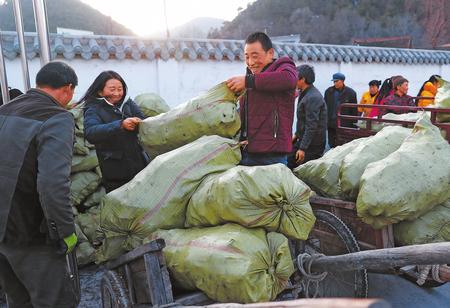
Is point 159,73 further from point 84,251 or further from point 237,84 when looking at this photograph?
point 237,84

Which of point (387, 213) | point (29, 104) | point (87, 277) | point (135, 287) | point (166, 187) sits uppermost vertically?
point (29, 104)

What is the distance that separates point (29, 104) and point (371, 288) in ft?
10.1

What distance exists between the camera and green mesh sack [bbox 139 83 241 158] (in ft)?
9.33

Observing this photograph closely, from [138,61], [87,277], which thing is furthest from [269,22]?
[87,277]

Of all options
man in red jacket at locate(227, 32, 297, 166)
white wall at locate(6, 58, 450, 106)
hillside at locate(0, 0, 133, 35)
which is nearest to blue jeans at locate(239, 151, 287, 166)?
man in red jacket at locate(227, 32, 297, 166)

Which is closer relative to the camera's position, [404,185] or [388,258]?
[388,258]

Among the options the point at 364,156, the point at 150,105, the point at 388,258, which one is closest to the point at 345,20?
the point at 150,105

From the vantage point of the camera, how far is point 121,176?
3.53 metres

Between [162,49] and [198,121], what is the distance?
5.73 meters

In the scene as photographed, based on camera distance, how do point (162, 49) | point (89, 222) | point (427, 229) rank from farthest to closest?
point (162, 49) < point (89, 222) < point (427, 229)

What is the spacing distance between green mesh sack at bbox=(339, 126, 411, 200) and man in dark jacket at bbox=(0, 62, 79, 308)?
1807 millimetres

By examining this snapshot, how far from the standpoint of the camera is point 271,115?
3055 millimetres

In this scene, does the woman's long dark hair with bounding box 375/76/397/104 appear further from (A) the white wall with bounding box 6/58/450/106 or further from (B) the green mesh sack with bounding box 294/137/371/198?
(B) the green mesh sack with bounding box 294/137/371/198

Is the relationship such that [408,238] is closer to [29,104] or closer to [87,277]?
[29,104]
